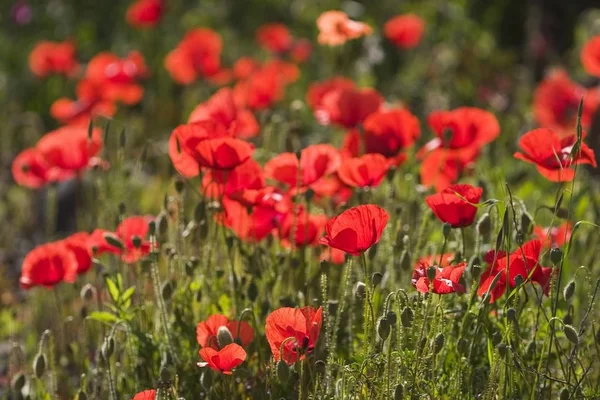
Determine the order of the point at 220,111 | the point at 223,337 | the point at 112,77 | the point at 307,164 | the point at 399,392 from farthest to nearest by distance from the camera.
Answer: the point at 112,77, the point at 220,111, the point at 307,164, the point at 223,337, the point at 399,392

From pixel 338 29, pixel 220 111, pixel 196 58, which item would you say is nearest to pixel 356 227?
pixel 220 111

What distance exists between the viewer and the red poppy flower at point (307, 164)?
2932mm

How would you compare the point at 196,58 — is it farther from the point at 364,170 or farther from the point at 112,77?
the point at 364,170

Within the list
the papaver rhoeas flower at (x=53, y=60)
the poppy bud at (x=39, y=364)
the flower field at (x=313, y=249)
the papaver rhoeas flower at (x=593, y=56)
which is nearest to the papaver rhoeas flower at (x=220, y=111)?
the flower field at (x=313, y=249)

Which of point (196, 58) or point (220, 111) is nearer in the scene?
point (220, 111)

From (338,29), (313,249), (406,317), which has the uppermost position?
(338,29)

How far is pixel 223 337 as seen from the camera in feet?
7.71

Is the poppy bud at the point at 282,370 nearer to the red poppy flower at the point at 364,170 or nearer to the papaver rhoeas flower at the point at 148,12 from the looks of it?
the red poppy flower at the point at 364,170

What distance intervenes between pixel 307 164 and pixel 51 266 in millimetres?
799

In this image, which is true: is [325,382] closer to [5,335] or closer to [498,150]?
[5,335]

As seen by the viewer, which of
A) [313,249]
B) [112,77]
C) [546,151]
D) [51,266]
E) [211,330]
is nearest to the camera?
[211,330]

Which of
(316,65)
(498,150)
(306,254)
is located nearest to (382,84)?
(316,65)

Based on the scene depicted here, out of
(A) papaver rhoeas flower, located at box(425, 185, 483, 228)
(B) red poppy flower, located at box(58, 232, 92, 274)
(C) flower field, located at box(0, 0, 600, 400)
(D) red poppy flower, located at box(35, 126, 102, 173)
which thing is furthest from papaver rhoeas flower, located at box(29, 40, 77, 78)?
(A) papaver rhoeas flower, located at box(425, 185, 483, 228)

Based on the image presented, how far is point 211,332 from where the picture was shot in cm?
250
